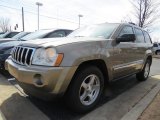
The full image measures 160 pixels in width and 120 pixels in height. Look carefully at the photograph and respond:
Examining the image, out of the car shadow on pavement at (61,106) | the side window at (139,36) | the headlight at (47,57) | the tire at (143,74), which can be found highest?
the side window at (139,36)

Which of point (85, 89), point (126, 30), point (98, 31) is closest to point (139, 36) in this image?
point (126, 30)

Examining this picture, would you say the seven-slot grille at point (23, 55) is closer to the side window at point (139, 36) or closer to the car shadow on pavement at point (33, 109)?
the car shadow on pavement at point (33, 109)

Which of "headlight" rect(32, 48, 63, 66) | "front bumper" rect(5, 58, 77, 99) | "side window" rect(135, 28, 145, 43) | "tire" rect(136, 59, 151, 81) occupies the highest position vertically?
"side window" rect(135, 28, 145, 43)

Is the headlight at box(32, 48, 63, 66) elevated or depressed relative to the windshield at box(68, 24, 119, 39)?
depressed

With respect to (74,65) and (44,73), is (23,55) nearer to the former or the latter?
(44,73)

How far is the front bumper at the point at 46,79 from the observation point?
11.3 ft

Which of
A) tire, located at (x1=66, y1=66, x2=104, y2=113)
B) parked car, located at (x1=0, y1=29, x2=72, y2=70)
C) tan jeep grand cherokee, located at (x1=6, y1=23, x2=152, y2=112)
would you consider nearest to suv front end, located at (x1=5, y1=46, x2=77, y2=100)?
tan jeep grand cherokee, located at (x1=6, y1=23, x2=152, y2=112)

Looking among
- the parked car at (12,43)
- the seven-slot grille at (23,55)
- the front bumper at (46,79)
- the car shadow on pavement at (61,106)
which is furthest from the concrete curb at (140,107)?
the parked car at (12,43)

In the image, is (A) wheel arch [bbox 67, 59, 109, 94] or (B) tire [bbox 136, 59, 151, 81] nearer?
(A) wheel arch [bbox 67, 59, 109, 94]

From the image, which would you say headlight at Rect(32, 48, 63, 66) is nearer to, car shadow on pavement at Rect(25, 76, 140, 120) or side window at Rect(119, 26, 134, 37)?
car shadow on pavement at Rect(25, 76, 140, 120)

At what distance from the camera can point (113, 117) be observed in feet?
13.0

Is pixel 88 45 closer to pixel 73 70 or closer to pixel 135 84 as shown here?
pixel 73 70

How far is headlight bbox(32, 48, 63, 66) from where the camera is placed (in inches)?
140

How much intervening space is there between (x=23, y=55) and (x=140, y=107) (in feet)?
7.72
